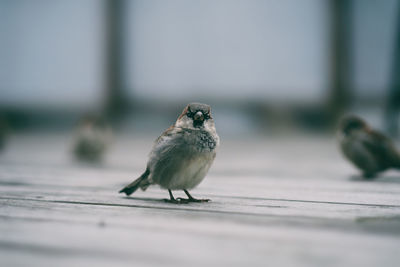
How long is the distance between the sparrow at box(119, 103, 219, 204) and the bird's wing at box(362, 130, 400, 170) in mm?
1185

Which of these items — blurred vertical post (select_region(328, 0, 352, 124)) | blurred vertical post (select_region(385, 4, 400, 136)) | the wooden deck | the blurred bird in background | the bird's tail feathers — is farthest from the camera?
blurred vertical post (select_region(328, 0, 352, 124))

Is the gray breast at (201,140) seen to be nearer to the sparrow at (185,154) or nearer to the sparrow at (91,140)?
the sparrow at (185,154)

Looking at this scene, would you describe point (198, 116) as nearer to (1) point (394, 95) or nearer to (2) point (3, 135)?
(2) point (3, 135)

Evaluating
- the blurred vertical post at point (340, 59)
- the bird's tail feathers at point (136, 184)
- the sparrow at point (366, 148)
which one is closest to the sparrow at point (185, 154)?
the bird's tail feathers at point (136, 184)

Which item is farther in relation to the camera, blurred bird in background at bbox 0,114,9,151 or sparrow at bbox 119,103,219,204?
blurred bird in background at bbox 0,114,9,151

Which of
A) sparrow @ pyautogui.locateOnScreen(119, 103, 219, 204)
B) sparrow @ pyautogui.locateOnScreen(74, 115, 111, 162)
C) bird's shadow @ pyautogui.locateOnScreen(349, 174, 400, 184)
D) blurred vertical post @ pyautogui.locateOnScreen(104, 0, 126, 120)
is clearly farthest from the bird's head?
blurred vertical post @ pyautogui.locateOnScreen(104, 0, 126, 120)

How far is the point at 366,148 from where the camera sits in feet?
8.10

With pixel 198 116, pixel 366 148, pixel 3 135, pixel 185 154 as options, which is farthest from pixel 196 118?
pixel 3 135

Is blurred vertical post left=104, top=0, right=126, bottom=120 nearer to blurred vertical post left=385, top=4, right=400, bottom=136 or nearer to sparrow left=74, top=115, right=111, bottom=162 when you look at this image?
sparrow left=74, top=115, right=111, bottom=162

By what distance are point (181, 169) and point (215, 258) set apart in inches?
25.3

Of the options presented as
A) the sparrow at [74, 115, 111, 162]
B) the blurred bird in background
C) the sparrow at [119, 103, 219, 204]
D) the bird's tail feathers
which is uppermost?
the sparrow at [119, 103, 219, 204]

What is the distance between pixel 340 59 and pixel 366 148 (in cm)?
407

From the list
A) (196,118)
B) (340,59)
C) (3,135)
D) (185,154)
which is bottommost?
(3,135)

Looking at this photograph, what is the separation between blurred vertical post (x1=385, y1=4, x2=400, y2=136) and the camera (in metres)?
4.59
